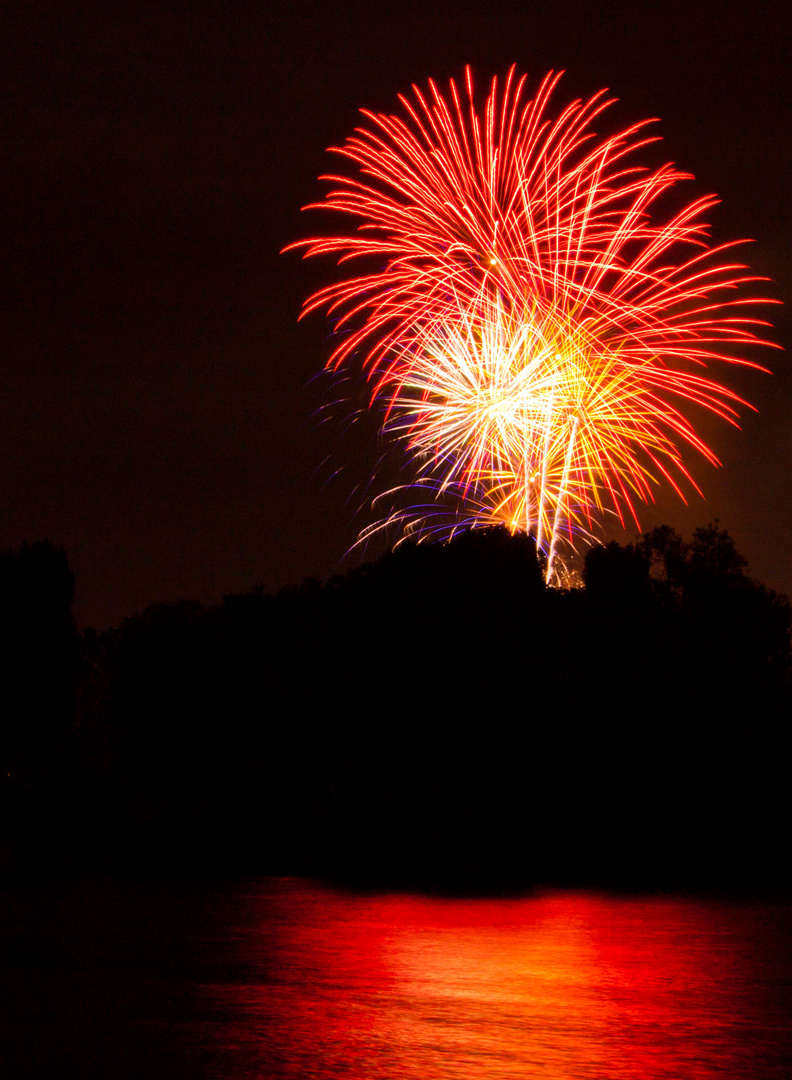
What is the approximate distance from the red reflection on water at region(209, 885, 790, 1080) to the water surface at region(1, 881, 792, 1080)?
0.04 metres

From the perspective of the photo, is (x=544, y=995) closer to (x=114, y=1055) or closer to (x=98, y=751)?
(x=114, y=1055)

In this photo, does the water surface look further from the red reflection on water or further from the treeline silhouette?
the treeline silhouette

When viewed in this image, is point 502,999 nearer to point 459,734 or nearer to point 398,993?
point 398,993

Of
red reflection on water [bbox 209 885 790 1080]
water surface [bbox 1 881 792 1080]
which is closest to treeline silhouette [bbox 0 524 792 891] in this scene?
water surface [bbox 1 881 792 1080]

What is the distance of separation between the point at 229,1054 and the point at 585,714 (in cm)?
2903

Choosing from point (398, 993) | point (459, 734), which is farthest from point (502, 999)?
point (459, 734)

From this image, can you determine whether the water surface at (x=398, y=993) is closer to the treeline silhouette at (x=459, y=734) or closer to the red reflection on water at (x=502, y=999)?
the red reflection on water at (x=502, y=999)

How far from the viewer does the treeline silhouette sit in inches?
1481

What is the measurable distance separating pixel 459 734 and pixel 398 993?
25.4 meters

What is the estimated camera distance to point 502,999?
13562 mm

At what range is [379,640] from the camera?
135 ft

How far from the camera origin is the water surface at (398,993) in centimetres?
1048

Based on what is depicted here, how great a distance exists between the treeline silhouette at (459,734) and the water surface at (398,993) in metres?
12.7

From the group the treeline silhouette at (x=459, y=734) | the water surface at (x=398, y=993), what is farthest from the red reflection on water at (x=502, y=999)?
the treeline silhouette at (x=459, y=734)
